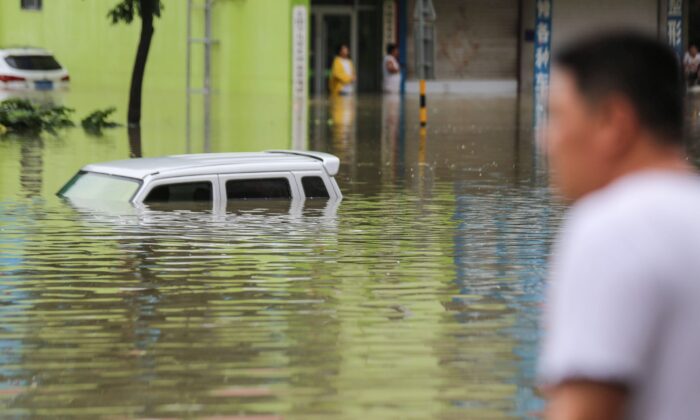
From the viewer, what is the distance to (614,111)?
2480 mm

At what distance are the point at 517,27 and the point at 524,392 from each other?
159 ft

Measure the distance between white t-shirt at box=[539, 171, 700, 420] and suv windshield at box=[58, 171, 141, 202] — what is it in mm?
13890

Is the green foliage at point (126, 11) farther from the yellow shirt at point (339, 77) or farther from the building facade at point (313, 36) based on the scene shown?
the yellow shirt at point (339, 77)

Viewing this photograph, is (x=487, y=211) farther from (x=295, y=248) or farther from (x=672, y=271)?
(x=672, y=271)

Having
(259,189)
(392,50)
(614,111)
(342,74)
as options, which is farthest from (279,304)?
(392,50)

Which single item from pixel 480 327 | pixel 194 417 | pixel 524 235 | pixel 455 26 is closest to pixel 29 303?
pixel 480 327

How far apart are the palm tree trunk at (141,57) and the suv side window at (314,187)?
1372 centimetres

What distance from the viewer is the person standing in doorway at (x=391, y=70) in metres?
51.1

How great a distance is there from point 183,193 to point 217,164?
1.49 feet

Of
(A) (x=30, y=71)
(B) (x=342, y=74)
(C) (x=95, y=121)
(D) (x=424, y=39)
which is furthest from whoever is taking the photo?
(B) (x=342, y=74)

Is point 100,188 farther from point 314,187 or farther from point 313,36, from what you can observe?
point 313,36

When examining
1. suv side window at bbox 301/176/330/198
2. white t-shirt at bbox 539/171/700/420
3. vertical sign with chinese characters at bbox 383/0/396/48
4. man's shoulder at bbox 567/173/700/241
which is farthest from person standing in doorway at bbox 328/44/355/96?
white t-shirt at bbox 539/171/700/420

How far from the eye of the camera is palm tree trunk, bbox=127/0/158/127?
3008 centimetres

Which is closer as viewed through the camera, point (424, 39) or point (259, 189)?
point (259, 189)
